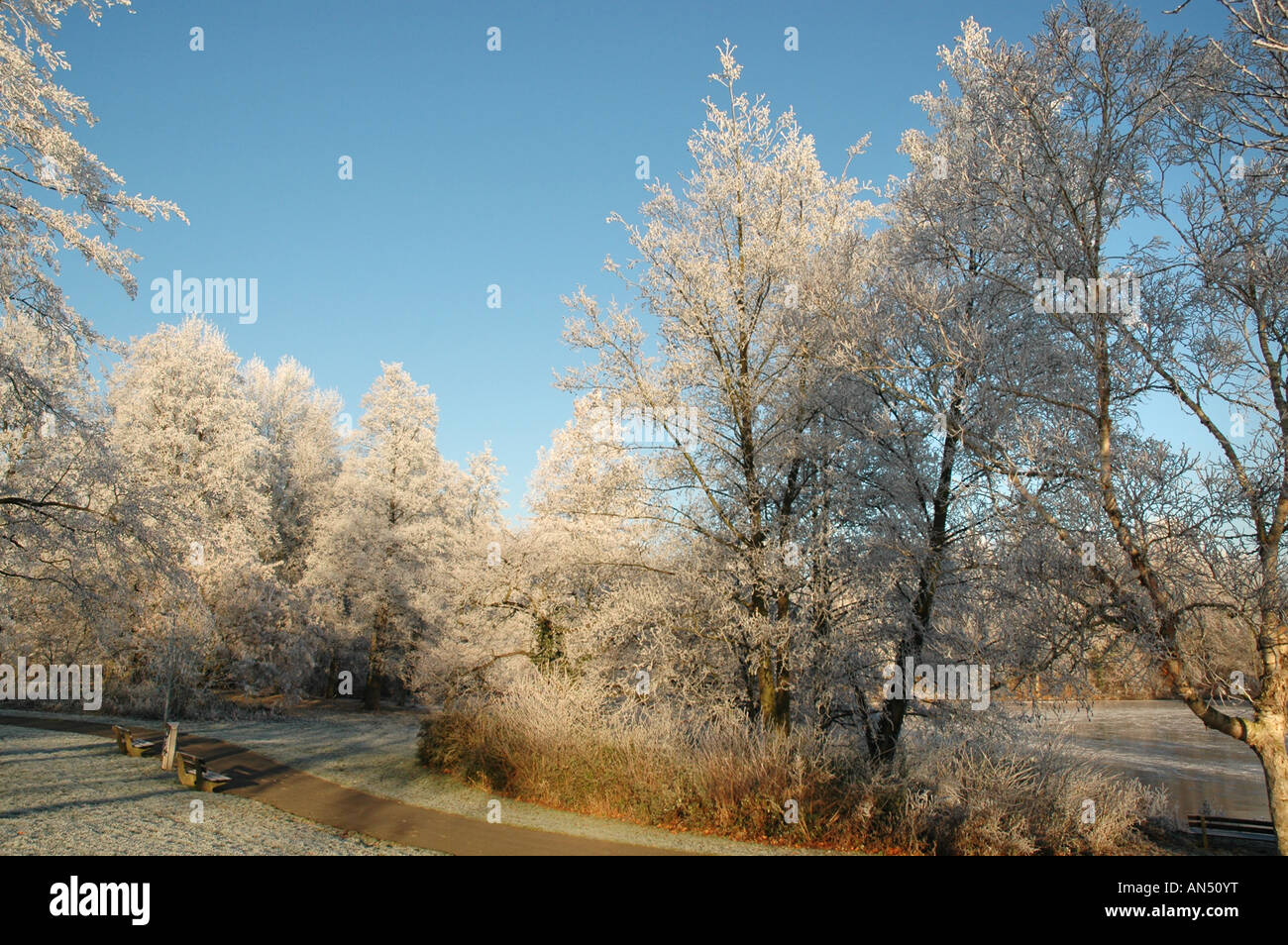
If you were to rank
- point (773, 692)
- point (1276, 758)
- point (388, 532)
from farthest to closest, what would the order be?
point (388, 532)
point (773, 692)
point (1276, 758)

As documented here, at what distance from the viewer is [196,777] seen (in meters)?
11.4

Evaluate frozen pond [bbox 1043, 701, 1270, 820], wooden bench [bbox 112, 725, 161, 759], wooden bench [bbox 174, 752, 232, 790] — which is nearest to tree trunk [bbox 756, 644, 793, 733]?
frozen pond [bbox 1043, 701, 1270, 820]

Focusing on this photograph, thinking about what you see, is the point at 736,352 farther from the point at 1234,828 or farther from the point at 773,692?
the point at 1234,828

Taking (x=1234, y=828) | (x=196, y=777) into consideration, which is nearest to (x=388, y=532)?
(x=196, y=777)

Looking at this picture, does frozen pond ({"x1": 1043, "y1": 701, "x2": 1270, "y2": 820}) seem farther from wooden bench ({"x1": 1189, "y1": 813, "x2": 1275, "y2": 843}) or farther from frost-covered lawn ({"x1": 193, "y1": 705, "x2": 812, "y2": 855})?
frost-covered lawn ({"x1": 193, "y1": 705, "x2": 812, "y2": 855})

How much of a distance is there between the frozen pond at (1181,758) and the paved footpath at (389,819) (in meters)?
7.36

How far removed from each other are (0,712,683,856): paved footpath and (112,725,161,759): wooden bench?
107cm

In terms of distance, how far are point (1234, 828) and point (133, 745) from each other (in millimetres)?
20458

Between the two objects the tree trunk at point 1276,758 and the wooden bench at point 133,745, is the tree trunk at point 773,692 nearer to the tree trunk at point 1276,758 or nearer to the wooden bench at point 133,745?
the tree trunk at point 1276,758

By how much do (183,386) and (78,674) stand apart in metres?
10.8

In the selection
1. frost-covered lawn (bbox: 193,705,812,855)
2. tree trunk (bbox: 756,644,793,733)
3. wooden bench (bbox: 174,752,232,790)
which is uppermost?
tree trunk (bbox: 756,644,793,733)

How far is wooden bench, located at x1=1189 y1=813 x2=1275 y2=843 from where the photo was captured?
42.0ft

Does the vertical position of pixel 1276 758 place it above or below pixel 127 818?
above

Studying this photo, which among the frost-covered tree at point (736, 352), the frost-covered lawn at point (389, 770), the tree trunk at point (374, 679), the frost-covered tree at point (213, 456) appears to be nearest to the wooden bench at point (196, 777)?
the frost-covered lawn at point (389, 770)
